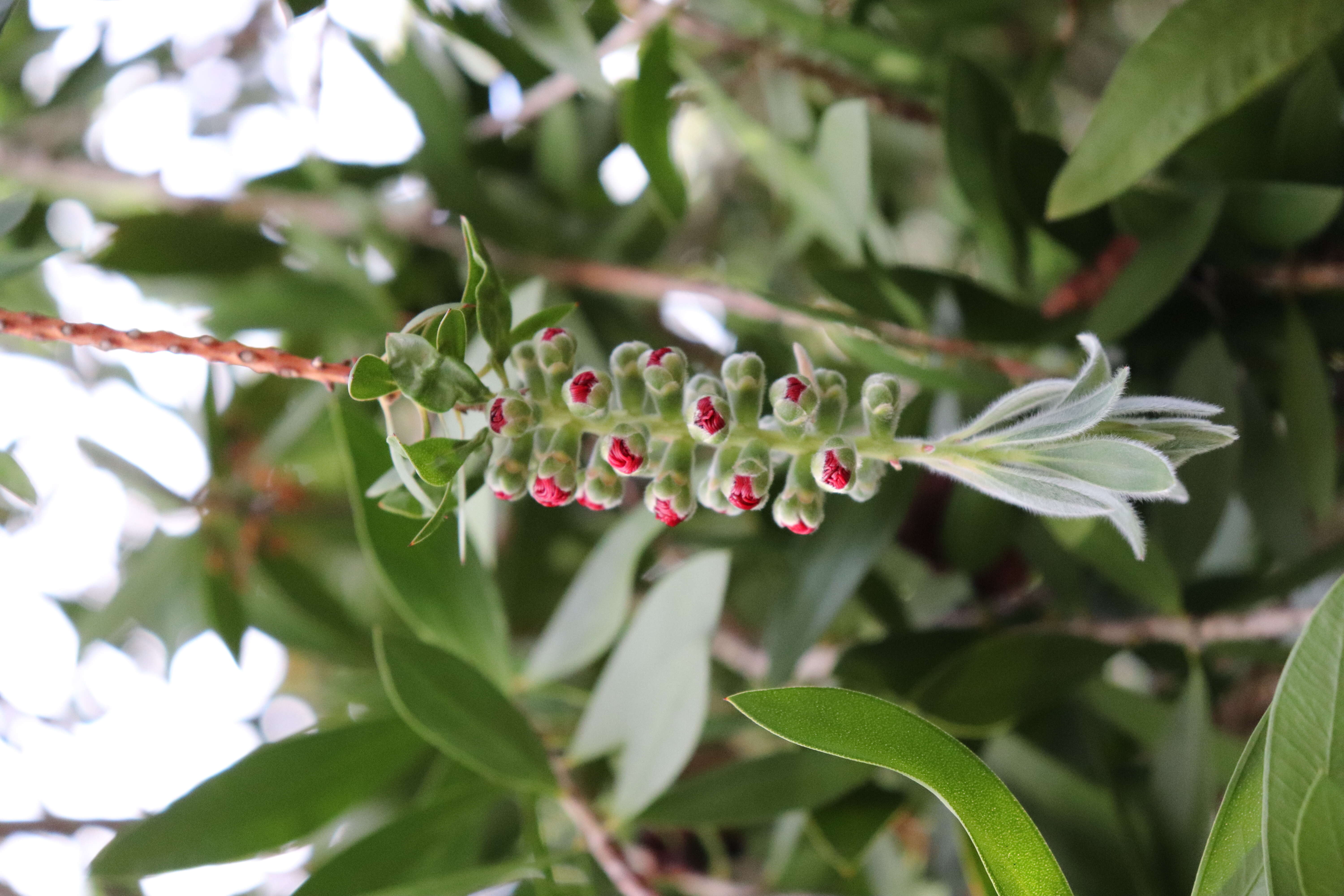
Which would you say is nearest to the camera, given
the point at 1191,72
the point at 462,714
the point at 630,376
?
Result: the point at 630,376

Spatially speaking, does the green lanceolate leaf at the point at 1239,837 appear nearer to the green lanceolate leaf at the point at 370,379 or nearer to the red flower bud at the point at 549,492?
the red flower bud at the point at 549,492

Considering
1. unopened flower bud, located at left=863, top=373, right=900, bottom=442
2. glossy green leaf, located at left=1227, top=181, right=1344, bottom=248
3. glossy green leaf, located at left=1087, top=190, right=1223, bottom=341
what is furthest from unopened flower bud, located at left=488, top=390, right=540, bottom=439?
glossy green leaf, located at left=1227, top=181, right=1344, bottom=248

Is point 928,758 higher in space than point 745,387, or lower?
lower

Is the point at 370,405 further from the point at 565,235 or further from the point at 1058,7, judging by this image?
the point at 1058,7

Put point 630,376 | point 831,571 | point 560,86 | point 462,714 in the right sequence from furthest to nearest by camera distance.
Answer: point 560,86
point 831,571
point 462,714
point 630,376

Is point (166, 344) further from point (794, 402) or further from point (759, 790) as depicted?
point (759, 790)

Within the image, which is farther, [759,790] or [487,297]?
[759,790]

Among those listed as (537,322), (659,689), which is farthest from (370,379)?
(659,689)

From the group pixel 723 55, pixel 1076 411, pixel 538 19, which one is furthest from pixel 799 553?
pixel 723 55
